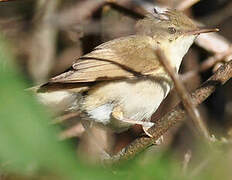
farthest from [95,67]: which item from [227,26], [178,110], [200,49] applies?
[227,26]

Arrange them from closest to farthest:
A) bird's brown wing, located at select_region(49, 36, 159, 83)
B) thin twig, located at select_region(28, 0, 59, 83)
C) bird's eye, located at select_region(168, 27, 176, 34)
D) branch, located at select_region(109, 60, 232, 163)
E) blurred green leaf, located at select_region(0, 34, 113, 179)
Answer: blurred green leaf, located at select_region(0, 34, 113, 179)
branch, located at select_region(109, 60, 232, 163)
bird's brown wing, located at select_region(49, 36, 159, 83)
bird's eye, located at select_region(168, 27, 176, 34)
thin twig, located at select_region(28, 0, 59, 83)

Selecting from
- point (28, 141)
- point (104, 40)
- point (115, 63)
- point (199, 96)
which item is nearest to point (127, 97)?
point (115, 63)

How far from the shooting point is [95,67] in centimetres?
302

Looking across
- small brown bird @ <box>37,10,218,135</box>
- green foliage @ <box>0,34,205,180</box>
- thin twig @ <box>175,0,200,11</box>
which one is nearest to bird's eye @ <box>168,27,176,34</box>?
small brown bird @ <box>37,10,218,135</box>

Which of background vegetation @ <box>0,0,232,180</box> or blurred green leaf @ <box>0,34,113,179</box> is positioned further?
background vegetation @ <box>0,0,232,180</box>

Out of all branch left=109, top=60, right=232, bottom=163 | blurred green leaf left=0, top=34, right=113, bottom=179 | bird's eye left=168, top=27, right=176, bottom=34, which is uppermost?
blurred green leaf left=0, top=34, right=113, bottom=179

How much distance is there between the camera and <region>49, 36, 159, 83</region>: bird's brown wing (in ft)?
9.63

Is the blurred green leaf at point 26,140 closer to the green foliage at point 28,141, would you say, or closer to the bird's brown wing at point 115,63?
the green foliage at point 28,141

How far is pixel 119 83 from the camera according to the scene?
3021 mm

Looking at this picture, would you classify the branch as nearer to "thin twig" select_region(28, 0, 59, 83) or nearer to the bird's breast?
the bird's breast

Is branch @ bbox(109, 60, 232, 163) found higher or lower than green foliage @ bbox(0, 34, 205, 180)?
lower

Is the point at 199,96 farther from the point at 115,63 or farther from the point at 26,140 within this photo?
the point at 26,140

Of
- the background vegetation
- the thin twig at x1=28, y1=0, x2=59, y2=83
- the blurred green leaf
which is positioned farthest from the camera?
the thin twig at x1=28, y1=0, x2=59, y2=83

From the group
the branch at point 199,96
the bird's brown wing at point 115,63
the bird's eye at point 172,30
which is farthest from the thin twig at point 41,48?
the branch at point 199,96
